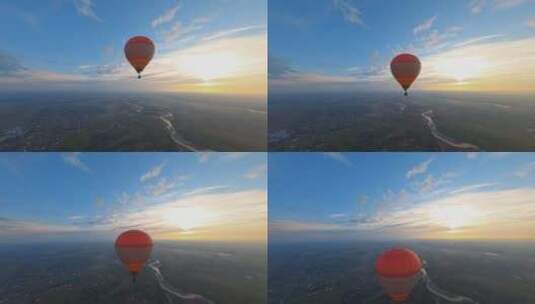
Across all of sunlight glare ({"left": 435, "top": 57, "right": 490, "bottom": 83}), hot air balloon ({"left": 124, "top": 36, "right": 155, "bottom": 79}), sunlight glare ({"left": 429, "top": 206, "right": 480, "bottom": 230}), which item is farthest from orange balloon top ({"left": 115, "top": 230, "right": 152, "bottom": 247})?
sunlight glare ({"left": 435, "top": 57, "right": 490, "bottom": 83})

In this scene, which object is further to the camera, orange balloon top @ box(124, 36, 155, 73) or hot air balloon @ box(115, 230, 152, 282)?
orange balloon top @ box(124, 36, 155, 73)

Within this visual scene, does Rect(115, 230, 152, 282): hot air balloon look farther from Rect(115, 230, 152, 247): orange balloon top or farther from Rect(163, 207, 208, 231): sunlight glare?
Rect(163, 207, 208, 231): sunlight glare

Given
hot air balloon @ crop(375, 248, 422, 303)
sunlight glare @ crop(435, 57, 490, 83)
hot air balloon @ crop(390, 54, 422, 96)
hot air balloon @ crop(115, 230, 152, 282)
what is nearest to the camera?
hot air balloon @ crop(375, 248, 422, 303)

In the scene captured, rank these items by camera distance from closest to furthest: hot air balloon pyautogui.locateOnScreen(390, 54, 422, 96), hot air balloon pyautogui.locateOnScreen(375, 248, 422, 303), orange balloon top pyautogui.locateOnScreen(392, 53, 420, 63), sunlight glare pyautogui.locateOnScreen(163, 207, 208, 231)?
hot air balloon pyautogui.locateOnScreen(375, 248, 422, 303), hot air balloon pyautogui.locateOnScreen(390, 54, 422, 96), orange balloon top pyautogui.locateOnScreen(392, 53, 420, 63), sunlight glare pyautogui.locateOnScreen(163, 207, 208, 231)

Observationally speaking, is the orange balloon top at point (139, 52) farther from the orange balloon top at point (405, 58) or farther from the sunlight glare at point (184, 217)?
the orange balloon top at point (405, 58)

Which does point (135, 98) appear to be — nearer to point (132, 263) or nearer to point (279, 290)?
point (132, 263)

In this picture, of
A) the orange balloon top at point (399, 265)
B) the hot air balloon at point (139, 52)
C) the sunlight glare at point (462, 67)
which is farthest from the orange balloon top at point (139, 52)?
the sunlight glare at point (462, 67)

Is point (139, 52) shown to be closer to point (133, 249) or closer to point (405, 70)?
point (133, 249)

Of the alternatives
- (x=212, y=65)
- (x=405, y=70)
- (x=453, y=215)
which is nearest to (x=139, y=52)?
(x=212, y=65)
